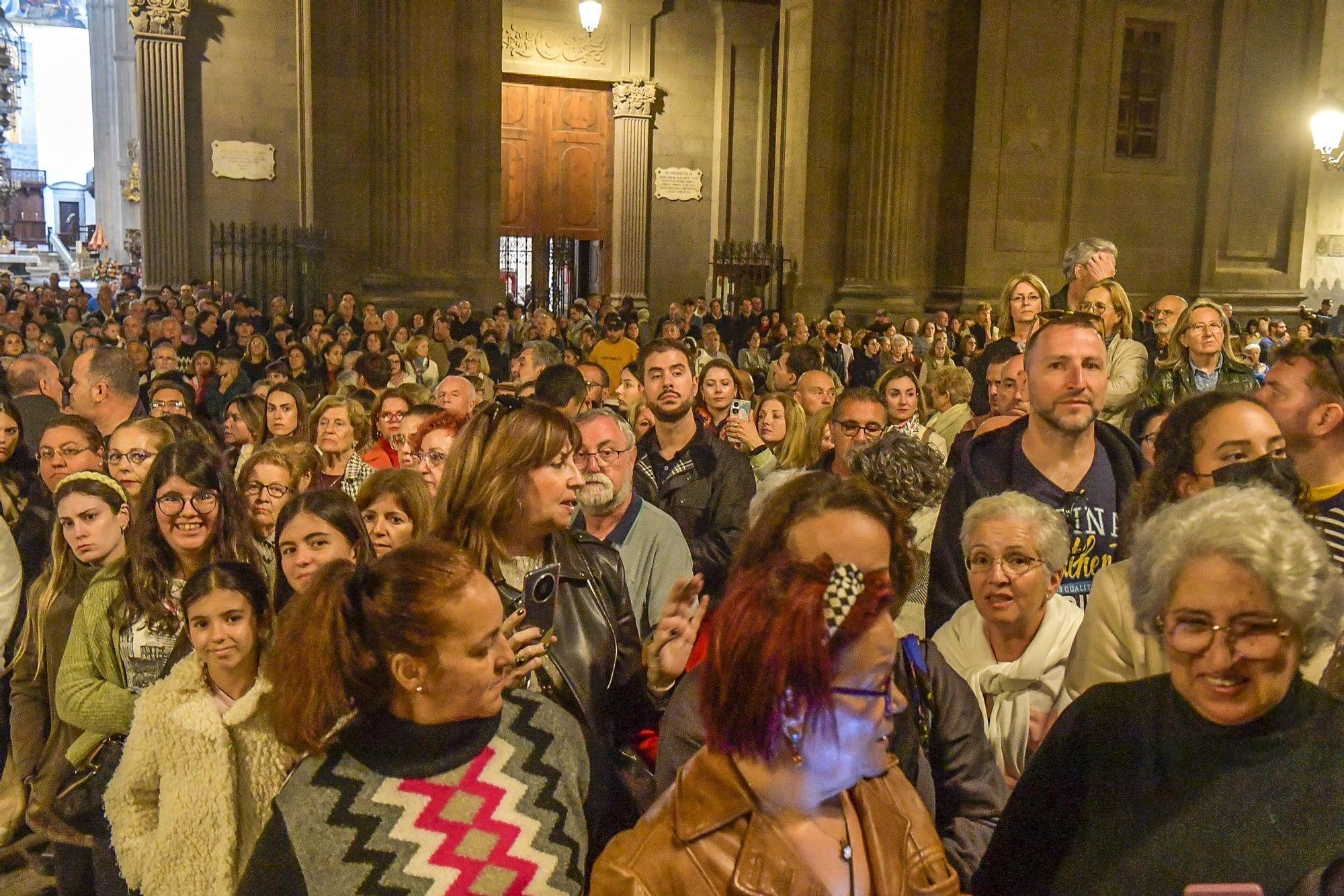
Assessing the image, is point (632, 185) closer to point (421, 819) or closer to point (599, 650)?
point (599, 650)

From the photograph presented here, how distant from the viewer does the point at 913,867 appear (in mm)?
2010

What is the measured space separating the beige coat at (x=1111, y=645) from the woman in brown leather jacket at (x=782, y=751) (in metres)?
1.14

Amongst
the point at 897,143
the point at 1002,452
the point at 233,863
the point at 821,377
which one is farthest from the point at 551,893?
the point at 897,143

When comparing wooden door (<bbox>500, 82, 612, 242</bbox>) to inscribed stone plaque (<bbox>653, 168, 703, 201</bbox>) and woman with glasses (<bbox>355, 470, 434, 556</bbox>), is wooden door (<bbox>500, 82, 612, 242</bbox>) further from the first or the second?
woman with glasses (<bbox>355, 470, 434, 556</bbox>)

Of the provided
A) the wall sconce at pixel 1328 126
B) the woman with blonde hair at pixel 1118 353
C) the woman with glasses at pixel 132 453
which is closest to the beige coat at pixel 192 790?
the woman with glasses at pixel 132 453

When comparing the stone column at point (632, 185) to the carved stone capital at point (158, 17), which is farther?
the stone column at point (632, 185)

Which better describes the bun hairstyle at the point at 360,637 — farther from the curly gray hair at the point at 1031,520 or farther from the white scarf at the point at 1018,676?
the curly gray hair at the point at 1031,520

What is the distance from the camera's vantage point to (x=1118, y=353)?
671 centimetres

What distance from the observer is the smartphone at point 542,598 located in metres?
3.06

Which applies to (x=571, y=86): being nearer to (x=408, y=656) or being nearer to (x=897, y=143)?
(x=897, y=143)

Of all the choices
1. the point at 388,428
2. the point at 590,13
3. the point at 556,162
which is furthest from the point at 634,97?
the point at 388,428

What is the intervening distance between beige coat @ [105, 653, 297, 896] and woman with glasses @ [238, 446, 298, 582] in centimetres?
191

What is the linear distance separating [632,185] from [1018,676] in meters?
21.0

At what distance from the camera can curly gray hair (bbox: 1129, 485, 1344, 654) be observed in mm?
2062
